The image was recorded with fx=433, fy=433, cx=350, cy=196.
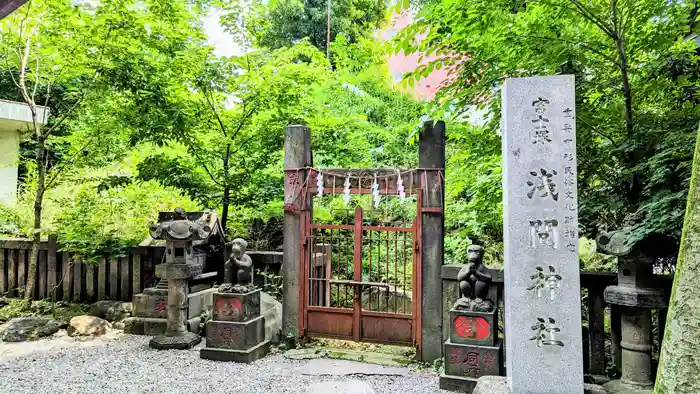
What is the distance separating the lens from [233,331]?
6.29 m

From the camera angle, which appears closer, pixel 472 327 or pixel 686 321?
pixel 686 321

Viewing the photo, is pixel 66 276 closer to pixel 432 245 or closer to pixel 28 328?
pixel 28 328

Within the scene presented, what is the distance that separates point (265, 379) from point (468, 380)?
8.36 feet

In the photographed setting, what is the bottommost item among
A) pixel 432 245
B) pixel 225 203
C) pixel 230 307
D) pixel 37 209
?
pixel 230 307

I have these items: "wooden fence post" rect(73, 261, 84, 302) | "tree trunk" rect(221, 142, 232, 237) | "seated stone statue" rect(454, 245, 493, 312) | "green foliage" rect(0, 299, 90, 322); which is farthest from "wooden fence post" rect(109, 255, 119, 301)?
"seated stone statue" rect(454, 245, 493, 312)

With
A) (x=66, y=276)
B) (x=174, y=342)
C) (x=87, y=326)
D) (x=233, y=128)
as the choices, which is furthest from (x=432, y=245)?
(x=66, y=276)

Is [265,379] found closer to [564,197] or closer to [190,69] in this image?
[564,197]

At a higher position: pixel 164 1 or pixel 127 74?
pixel 164 1

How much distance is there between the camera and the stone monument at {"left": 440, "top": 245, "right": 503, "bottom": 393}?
17.0 ft

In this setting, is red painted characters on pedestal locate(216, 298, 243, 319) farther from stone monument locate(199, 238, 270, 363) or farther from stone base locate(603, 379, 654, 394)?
stone base locate(603, 379, 654, 394)

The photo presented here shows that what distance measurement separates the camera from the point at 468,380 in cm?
515

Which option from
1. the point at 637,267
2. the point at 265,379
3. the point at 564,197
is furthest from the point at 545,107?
the point at 265,379

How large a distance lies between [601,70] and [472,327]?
3413mm

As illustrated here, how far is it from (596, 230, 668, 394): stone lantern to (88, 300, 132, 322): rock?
769 cm
